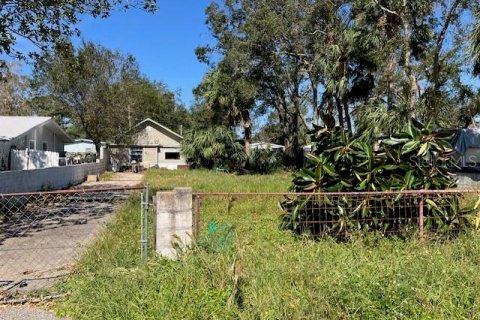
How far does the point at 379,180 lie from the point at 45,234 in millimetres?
Result: 6578

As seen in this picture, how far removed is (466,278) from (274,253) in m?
2.36

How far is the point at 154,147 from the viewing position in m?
47.5

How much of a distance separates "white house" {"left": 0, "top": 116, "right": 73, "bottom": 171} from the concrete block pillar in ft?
47.4

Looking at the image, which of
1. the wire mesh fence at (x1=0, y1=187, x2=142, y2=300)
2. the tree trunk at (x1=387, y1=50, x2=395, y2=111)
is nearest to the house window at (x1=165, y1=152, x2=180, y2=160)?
the tree trunk at (x1=387, y1=50, x2=395, y2=111)

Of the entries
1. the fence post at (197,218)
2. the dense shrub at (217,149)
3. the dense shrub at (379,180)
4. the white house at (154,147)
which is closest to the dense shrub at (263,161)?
the dense shrub at (217,149)

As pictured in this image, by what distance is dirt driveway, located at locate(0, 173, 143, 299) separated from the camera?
20.0 feet

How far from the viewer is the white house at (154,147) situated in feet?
154

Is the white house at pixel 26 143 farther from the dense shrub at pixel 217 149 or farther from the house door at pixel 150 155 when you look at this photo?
the house door at pixel 150 155

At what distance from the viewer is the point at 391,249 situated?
21.4 feet

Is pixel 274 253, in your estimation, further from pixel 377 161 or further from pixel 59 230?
pixel 59 230

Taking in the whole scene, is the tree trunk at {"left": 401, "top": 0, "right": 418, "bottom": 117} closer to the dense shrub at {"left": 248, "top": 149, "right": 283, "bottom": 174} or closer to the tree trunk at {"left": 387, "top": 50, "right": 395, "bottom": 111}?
the tree trunk at {"left": 387, "top": 50, "right": 395, "bottom": 111}

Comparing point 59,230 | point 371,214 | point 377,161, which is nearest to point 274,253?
point 371,214

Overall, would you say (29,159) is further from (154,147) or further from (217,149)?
(154,147)

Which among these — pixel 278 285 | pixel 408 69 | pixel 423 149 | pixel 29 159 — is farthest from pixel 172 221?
pixel 29 159
